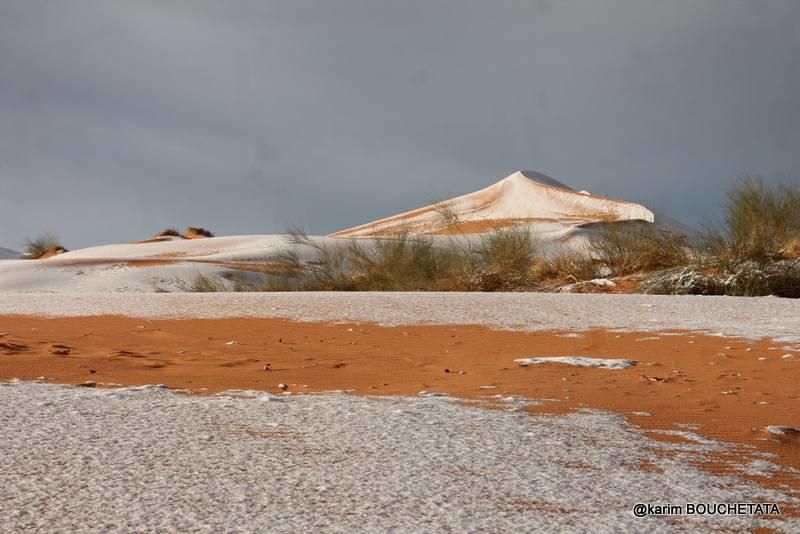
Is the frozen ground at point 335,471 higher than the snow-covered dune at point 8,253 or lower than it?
lower

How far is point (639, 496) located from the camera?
8.70ft

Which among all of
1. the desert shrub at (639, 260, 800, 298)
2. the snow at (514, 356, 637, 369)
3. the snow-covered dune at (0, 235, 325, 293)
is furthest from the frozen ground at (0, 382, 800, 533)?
the snow-covered dune at (0, 235, 325, 293)

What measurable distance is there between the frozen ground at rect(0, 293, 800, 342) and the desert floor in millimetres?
315

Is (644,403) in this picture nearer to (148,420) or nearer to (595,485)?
(595,485)

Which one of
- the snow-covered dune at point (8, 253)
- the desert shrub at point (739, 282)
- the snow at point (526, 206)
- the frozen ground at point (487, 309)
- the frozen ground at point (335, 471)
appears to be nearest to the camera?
the frozen ground at point (335, 471)

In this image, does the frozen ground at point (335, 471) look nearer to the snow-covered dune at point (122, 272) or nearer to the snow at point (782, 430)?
the snow at point (782, 430)

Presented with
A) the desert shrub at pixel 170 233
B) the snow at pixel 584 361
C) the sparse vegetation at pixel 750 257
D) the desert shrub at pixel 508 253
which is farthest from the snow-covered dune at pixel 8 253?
the snow at pixel 584 361

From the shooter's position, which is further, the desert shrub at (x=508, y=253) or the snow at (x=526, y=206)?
the snow at (x=526, y=206)

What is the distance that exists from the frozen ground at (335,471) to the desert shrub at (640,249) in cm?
1312

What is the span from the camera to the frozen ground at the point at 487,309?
28.7 feet

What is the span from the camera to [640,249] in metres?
17.1

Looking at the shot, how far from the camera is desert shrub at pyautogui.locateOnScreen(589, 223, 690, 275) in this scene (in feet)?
53.9

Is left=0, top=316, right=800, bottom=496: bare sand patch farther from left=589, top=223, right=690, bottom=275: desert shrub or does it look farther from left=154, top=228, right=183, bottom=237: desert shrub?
left=154, top=228, right=183, bottom=237: desert shrub

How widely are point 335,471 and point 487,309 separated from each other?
778 cm
